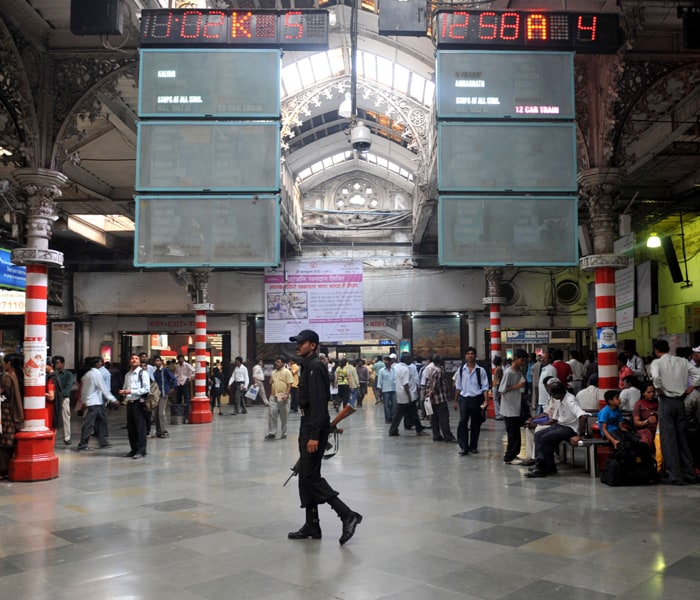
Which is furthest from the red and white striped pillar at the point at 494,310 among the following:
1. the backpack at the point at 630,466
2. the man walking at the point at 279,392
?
the backpack at the point at 630,466

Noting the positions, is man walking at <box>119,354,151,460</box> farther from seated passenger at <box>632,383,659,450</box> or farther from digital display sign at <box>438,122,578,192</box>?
seated passenger at <box>632,383,659,450</box>

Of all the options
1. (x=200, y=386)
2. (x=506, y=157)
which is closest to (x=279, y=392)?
(x=200, y=386)

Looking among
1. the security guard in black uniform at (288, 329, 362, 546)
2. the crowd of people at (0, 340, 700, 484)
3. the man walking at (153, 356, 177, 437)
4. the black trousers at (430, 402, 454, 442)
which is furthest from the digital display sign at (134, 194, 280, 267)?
the man walking at (153, 356, 177, 437)

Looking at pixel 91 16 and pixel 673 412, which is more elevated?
pixel 91 16

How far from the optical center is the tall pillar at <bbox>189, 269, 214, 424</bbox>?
17594mm

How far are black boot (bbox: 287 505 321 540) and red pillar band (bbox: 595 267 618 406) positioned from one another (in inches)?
217

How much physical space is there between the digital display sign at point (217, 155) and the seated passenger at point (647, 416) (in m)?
5.74

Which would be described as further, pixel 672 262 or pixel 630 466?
pixel 672 262

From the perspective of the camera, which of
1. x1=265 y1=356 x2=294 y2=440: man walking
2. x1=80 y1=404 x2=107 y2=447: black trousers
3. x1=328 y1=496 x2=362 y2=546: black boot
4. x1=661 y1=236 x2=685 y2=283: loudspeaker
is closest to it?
x1=328 y1=496 x2=362 y2=546: black boot

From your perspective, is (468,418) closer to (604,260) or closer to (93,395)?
(604,260)

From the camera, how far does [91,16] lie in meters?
7.78

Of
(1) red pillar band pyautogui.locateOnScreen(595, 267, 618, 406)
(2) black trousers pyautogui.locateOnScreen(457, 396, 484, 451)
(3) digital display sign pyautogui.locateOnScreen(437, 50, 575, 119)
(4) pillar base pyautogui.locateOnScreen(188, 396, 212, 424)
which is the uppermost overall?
(3) digital display sign pyautogui.locateOnScreen(437, 50, 575, 119)

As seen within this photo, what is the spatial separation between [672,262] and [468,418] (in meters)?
9.21

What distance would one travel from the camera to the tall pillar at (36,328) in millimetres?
9047
